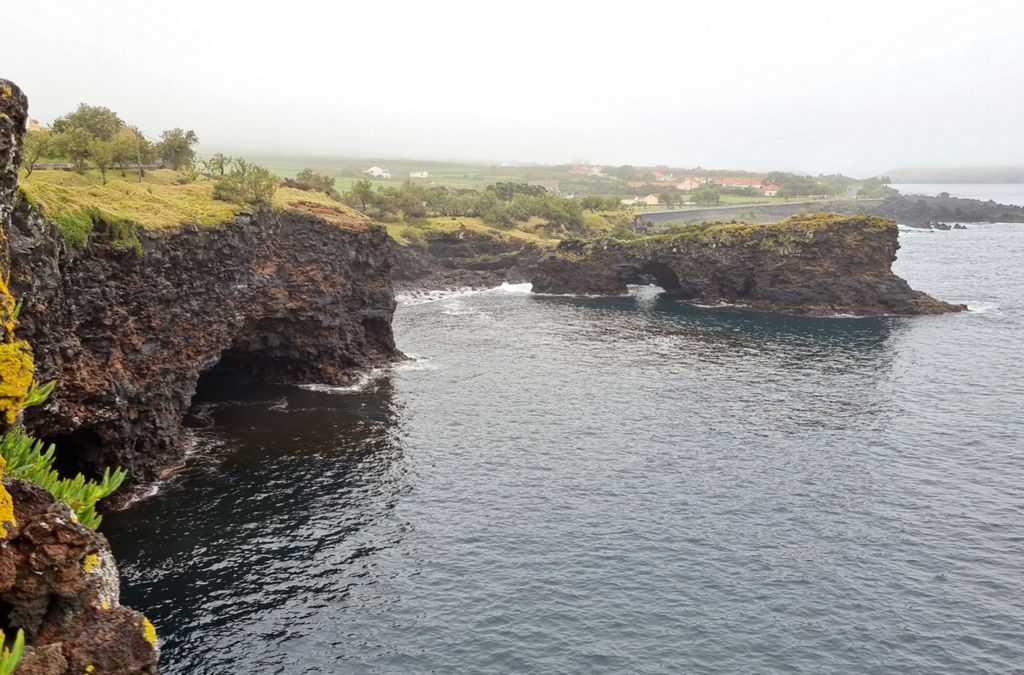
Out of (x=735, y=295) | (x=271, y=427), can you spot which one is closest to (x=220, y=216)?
(x=271, y=427)

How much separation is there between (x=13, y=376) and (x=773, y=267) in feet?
402

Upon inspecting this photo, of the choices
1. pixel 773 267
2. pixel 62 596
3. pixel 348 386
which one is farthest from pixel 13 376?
pixel 773 267

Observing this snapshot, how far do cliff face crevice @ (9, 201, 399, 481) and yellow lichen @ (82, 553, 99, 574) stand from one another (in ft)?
61.0

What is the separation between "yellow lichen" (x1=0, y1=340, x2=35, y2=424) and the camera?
18.1 meters

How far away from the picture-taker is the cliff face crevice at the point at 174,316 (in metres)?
40.7

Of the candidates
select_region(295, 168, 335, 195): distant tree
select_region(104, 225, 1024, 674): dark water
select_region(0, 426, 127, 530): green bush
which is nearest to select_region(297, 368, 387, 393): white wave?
select_region(104, 225, 1024, 674): dark water

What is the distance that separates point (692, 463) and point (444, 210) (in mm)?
139730

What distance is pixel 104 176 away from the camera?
2608 inches

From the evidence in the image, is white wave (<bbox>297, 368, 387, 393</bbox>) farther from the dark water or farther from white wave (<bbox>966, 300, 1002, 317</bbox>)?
white wave (<bbox>966, 300, 1002, 317</bbox>)

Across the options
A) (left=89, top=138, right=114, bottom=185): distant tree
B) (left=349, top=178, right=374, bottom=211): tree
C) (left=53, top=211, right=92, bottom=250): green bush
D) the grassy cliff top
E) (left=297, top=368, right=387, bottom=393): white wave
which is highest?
(left=349, top=178, right=374, bottom=211): tree

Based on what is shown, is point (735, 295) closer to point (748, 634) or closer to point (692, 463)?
point (692, 463)

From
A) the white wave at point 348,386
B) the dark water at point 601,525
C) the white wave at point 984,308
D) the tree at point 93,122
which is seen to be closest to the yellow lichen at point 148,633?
the dark water at point 601,525

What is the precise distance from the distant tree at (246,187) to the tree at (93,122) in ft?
49.6

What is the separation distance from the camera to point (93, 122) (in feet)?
262
